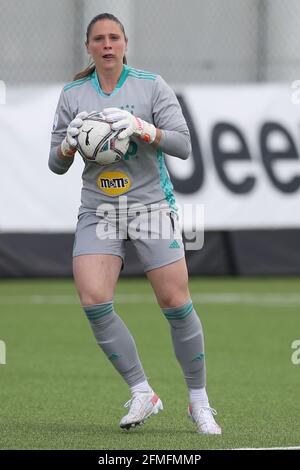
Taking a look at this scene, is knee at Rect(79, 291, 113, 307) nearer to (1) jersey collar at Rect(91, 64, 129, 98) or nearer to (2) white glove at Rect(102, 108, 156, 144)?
(2) white glove at Rect(102, 108, 156, 144)

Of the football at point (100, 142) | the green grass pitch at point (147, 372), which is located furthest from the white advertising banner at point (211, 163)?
the football at point (100, 142)

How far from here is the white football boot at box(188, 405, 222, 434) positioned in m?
6.77

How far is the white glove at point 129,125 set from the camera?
6.57 m

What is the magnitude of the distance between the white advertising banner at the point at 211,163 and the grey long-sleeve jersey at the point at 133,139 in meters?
8.50

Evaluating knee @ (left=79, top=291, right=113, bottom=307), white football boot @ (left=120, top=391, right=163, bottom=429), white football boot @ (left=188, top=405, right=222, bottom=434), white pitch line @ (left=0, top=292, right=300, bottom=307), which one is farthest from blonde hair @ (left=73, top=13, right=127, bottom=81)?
white pitch line @ (left=0, top=292, right=300, bottom=307)

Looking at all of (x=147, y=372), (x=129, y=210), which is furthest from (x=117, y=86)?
(x=147, y=372)

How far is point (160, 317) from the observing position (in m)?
12.8

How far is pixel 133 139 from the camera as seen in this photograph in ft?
22.4

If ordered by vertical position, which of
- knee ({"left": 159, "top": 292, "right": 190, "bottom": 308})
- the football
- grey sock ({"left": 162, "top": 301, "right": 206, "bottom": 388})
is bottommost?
grey sock ({"left": 162, "top": 301, "right": 206, "bottom": 388})

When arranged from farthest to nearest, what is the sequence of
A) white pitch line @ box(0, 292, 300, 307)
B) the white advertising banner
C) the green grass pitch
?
the white advertising banner, white pitch line @ box(0, 292, 300, 307), the green grass pitch

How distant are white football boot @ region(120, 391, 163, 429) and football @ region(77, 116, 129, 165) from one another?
127 centimetres

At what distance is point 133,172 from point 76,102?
48cm

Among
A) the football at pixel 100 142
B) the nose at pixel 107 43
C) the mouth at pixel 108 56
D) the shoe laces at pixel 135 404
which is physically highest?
the nose at pixel 107 43

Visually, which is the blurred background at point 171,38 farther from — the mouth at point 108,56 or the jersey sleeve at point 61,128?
the mouth at point 108,56
